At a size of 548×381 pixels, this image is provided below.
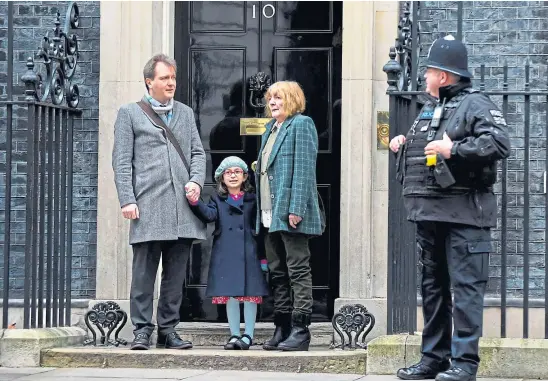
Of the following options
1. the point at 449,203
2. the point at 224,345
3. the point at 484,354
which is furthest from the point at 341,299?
the point at 449,203

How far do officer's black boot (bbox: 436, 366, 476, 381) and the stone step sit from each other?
2444mm

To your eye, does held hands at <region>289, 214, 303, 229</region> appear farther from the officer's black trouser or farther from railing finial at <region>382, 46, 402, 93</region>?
the officer's black trouser

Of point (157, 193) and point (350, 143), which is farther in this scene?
point (350, 143)

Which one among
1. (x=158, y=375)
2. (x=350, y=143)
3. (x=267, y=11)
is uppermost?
(x=267, y=11)

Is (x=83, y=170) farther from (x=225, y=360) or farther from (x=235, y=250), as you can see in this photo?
(x=225, y=360)

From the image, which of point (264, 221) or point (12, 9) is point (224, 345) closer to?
point (264, 221)

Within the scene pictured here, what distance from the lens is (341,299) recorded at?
939 cm


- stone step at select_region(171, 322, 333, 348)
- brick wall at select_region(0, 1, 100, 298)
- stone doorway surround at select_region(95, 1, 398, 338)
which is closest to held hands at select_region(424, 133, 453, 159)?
stone doorway surround at select_region(95, 1, 398, 338)

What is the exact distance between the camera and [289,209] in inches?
336

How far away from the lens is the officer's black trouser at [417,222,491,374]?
7.14m

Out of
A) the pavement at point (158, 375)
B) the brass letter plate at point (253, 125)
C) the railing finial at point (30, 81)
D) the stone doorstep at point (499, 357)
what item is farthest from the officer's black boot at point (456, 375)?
the railing finial at point (30, 81)

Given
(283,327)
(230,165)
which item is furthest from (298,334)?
(230,165)

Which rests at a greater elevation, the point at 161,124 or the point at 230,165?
the point at 161,124

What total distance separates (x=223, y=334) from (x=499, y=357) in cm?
236
